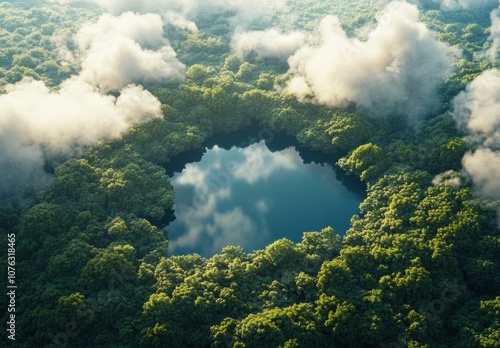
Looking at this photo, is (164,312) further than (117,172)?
No

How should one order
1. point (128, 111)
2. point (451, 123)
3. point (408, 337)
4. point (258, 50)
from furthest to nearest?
1. point (258, 50)
2. point (128, 111)
3. point (451, 123)
4. point (408, 337)

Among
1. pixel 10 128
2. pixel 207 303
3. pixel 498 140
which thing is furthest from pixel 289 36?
pixel 207 303

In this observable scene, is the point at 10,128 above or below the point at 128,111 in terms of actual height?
below

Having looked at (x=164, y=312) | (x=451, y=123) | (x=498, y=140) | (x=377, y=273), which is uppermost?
(x=451, y=123)

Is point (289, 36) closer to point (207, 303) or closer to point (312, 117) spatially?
point (312, 117)

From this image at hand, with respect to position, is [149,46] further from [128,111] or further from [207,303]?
[207,303]

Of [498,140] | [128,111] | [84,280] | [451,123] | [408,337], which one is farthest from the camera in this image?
[128,111]
